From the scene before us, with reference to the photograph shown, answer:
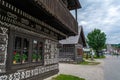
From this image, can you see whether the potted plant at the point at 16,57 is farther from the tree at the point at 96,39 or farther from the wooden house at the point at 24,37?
the tree at the point at 96,39

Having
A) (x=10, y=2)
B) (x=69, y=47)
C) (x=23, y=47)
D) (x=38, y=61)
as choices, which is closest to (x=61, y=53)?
(x=69, y=47)

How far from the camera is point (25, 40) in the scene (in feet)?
24.1

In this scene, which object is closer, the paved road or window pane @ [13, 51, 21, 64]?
window pane @ [13, 51, 21, 64]

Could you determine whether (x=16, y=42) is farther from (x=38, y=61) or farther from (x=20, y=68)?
(x=38, y=61)

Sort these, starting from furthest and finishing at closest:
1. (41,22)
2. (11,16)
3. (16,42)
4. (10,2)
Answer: (41,22), (16,42), (11,16), (10,2)

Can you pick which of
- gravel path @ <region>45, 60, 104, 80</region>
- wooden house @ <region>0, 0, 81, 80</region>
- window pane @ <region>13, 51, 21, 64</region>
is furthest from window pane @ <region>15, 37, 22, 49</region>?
gravel path @ <region>45, 60, 104, 80</region>

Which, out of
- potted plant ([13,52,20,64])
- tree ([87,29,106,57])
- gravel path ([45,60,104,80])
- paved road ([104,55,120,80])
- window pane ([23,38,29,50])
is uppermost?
tree ([87,29,106,57])

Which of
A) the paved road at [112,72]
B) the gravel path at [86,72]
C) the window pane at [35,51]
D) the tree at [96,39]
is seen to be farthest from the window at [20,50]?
the tree at [96,39]

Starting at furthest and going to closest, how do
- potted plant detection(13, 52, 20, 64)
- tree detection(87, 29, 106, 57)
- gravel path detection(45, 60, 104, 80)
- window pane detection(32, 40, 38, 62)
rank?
tree detection(87, 29, 106, 57) → gravel path detection(45, 60, 104, 80) → window pane detection(32, 40, 38, 62) → potted plant detection(13, 52, 20, 64)

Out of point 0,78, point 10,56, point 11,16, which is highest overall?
point 11,16

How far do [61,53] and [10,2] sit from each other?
20941 mm

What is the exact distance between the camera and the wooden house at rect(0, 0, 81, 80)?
19.1 feet

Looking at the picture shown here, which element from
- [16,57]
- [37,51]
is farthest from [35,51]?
[16,57]

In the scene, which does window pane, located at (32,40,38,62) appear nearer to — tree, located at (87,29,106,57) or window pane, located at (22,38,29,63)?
window pane, located at (22,38,29,63)
